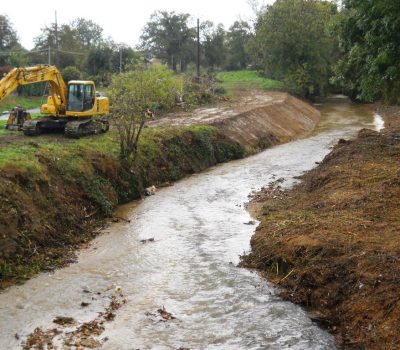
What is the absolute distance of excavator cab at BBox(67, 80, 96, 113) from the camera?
24406 mm

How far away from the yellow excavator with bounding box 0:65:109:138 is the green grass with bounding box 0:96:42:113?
48.8 ft

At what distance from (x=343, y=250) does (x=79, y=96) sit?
16.5 metres

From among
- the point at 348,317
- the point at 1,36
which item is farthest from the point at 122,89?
the point at 1,36

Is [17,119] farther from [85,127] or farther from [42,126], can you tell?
[85,127]

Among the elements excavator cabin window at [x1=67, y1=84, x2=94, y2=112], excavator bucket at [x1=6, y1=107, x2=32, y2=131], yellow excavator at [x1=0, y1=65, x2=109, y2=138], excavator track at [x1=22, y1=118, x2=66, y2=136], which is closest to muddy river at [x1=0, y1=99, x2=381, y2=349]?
yellow excavator at [x1=0, y1=65, x2=109, y2=138]

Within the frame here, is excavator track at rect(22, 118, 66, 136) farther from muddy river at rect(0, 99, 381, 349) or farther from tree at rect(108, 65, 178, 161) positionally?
muddy river at rect(0, 99, 381, 349)

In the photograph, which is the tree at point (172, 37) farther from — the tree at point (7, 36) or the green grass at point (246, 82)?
the tree at point (7, 36)

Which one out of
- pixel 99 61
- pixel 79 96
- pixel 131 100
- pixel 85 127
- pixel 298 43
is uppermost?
pixel 298 43

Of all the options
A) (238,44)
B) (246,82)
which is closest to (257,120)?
(246,82)

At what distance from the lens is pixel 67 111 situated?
2453 cm

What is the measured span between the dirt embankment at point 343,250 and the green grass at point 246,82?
34434 mm

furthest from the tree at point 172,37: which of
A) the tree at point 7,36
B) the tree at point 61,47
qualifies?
the tree at point 7,36

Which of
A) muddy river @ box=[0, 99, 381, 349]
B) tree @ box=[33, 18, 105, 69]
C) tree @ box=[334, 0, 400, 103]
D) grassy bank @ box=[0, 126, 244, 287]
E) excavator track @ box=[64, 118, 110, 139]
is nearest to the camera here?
muddy river @ box=[0, 99, 381, 349]

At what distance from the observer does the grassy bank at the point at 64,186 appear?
14.0 m
